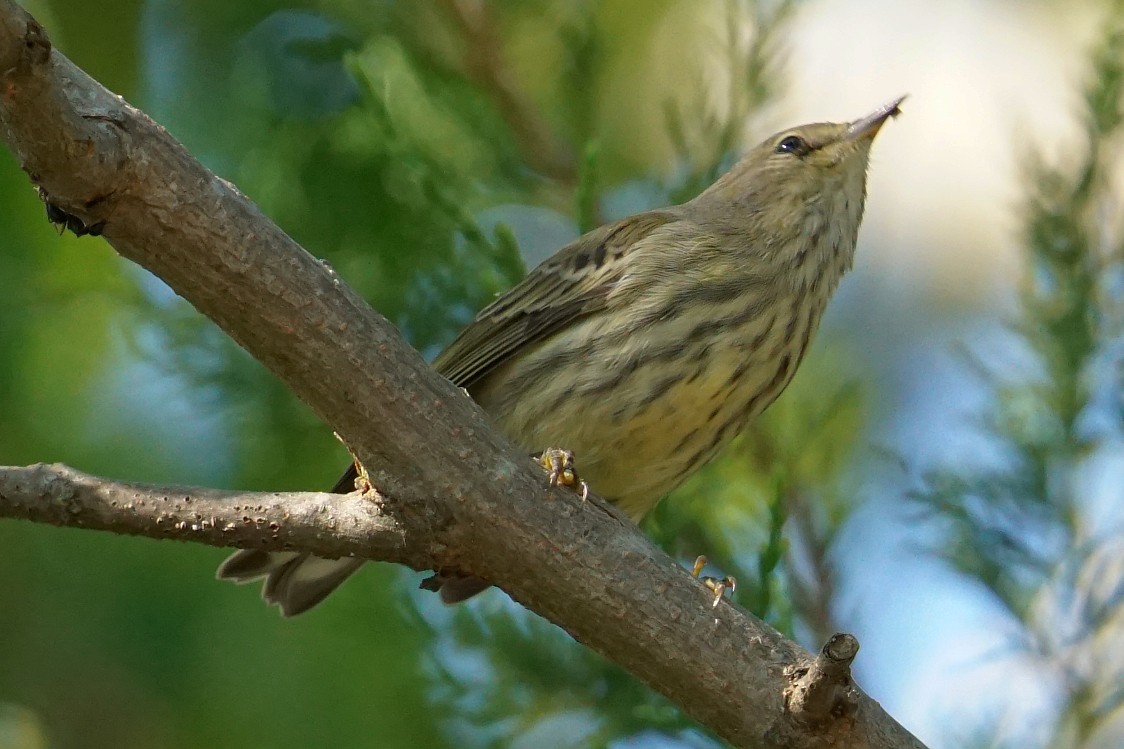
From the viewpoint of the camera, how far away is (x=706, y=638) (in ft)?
8.44

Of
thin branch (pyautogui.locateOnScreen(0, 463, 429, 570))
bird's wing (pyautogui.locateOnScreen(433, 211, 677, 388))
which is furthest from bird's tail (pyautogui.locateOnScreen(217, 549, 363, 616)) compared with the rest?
thin branch (pyautogui.locateOnScreen(0, 463, 429, 570))

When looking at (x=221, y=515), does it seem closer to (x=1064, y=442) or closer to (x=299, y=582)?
(x=299, y=582)

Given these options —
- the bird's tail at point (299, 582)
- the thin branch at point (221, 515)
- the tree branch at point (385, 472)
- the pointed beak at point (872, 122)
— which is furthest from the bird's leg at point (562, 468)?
the pointed beak at point (872, 122)

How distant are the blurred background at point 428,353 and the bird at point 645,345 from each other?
7.8 inches

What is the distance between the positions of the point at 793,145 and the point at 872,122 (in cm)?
30

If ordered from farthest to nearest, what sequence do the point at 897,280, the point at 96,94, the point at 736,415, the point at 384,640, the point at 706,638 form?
the point at 897,280 → the point at 384,640 → the point at 736,415 → the point at 706,638 → the point at 96,94

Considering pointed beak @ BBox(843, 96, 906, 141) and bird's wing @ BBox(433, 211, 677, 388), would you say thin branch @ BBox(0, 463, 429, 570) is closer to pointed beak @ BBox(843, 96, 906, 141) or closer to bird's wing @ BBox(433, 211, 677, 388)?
bird's wing @ BBox(433, 211, 677, 388)

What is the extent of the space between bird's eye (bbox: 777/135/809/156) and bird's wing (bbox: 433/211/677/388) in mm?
579

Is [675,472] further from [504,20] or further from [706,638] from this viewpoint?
[504,20]

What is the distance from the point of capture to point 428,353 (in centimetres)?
437

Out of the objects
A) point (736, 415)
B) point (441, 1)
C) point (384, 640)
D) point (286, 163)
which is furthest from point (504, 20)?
point (384, 640)

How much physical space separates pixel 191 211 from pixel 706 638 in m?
1.16

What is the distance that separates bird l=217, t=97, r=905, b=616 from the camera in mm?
3463

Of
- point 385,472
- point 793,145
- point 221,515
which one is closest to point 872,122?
point 793,145
